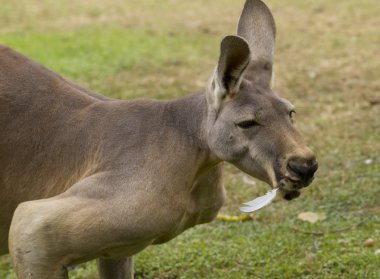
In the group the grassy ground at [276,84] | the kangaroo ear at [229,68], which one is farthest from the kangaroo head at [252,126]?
the grassy ground at [276,84]

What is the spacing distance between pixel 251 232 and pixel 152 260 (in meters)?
0.87

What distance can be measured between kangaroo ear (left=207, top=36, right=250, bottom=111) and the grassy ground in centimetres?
174

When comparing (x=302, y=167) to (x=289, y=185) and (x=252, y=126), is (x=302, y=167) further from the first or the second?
(x=252, y=126)

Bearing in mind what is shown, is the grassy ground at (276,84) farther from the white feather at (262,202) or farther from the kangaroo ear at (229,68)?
the kangaroo ear at (229,68)

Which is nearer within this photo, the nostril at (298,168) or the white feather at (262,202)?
the nostril at (298,168)

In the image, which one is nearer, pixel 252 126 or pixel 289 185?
pixel 289 185

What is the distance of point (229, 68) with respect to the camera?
4.46 metres

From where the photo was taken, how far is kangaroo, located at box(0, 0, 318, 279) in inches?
172

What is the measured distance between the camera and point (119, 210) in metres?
4.44

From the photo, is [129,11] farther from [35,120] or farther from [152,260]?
[35,120]

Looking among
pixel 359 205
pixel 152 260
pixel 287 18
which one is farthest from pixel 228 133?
pixel 287 18

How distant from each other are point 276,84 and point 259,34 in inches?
204

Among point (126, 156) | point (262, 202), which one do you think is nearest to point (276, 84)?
point (126, 156)

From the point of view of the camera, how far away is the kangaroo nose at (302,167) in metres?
4.18
